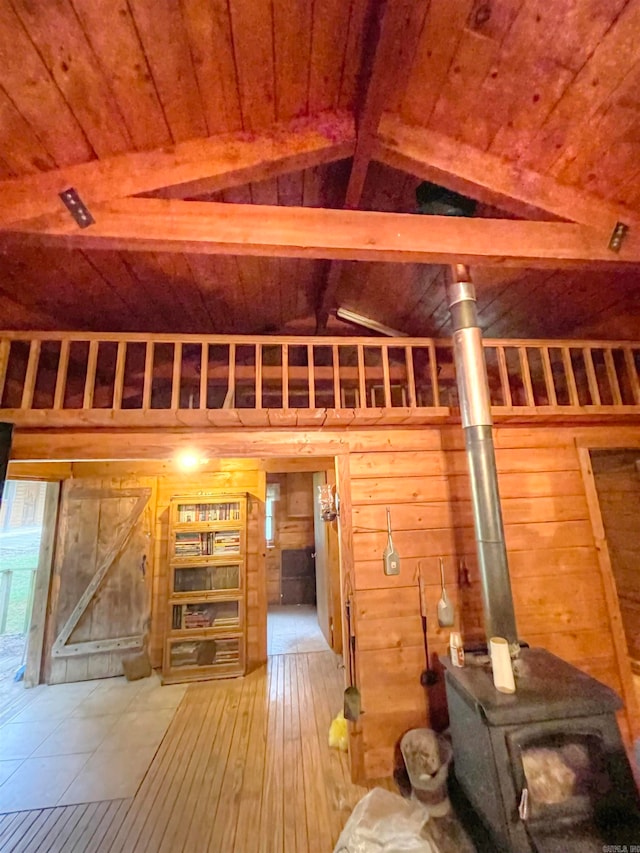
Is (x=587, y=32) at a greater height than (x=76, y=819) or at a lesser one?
greater

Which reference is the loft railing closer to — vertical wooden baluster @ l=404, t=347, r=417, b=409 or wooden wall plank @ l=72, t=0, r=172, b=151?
vertical wooden baluster @ l=404, t=347, r=417, b=409

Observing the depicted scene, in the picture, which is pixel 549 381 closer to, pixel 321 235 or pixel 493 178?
pixel 493 178

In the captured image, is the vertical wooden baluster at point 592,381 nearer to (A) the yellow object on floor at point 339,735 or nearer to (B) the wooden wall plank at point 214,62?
(B) the wooden wall plank at point 214,62

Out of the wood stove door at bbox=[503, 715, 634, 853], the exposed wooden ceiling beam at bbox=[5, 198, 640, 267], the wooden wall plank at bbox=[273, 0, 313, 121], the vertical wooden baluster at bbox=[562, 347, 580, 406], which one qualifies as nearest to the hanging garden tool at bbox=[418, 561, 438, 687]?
the wood stove door at bbox=[503, 715, 634, 853]

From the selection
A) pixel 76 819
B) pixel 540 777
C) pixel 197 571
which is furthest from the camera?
pixel 197 571

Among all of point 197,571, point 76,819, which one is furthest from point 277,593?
point 76,819

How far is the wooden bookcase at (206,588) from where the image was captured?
11.9 ft

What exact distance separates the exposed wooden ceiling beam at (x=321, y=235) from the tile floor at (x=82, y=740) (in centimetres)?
308

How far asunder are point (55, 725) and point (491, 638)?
11.1 ft

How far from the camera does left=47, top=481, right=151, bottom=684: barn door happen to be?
12.1 feet

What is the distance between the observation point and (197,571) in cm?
386

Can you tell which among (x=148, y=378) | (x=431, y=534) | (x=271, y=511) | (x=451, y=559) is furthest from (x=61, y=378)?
(x=271, y=511)

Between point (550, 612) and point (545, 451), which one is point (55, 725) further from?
point (545, 451)

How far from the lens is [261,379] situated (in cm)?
284
